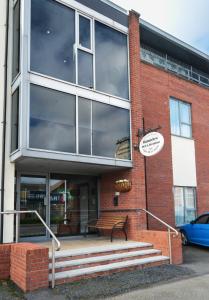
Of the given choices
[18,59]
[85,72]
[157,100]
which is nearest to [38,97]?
[18,59]

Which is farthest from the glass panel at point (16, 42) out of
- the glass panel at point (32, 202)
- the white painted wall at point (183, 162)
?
the white painted wall at point (183, 162)

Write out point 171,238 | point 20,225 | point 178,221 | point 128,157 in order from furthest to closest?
point 178,221 < point 128,157 < point 20,225 < point 171,238

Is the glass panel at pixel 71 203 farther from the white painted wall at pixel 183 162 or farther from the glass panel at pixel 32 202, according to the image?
the white painted wall at pixel 183 162

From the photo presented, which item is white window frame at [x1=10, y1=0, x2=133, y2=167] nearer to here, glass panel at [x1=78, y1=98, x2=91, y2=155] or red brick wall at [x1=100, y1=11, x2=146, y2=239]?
glass panel at [x1=78, y1=98, x2=91, y2=155]

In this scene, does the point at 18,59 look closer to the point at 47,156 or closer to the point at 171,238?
the point at 47,156

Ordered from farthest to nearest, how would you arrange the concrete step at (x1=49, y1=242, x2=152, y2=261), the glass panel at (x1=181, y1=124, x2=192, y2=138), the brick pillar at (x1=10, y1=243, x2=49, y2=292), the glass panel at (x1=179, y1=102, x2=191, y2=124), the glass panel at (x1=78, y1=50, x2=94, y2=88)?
the glass panel at (x1=179, y1=102, x2=191, y2=124), the glass panel at (x1=181, y1=124, x2=192, y2=138), the glass panel at (x1=78, y1=50, x2=94, y2=88), the concrete step at (x1=49, y1=242, x2=152, y2=261), the brick pillar at (x1=10, y1=243, x2=49, y2=292)

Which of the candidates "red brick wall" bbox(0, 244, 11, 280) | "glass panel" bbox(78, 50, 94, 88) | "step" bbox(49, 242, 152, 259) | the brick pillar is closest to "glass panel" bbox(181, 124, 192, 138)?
"glass panel" bbox(78, 50, 94, 88)

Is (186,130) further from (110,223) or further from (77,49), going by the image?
(77,49)

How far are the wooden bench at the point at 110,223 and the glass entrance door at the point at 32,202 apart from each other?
5.83ft

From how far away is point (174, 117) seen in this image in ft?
49.1

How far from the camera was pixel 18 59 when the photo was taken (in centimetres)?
903

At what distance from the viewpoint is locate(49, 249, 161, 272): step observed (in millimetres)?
7413

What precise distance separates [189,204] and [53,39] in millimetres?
9131

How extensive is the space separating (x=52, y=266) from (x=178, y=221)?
27.3 ft
